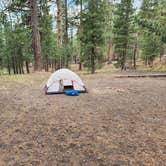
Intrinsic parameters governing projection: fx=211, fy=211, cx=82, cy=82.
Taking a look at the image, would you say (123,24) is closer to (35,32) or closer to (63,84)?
(35,32)

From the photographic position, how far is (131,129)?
3.91 metres

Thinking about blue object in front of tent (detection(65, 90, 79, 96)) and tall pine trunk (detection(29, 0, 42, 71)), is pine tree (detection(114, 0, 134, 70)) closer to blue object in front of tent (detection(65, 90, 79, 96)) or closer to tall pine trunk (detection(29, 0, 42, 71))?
tall pine trunk (detection(29, 0, 42, 71))

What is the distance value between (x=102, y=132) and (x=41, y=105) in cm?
248

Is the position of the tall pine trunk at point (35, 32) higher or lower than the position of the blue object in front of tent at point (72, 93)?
higher

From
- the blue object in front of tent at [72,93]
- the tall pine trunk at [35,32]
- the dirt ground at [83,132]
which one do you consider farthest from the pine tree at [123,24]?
the dirt ground at [83,132]

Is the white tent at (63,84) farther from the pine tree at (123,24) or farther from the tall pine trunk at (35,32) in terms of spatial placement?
the pine tree at (123,24)

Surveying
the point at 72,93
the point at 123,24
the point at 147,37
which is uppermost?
the point at 123,24

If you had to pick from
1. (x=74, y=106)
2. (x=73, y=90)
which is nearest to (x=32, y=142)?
(x=74, y=106)

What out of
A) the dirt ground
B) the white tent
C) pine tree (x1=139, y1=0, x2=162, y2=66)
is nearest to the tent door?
the white tent

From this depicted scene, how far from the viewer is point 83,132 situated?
3783 millimetres

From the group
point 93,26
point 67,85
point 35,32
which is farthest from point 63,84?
point 93,26

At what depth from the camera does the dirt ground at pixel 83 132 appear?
9.41ft

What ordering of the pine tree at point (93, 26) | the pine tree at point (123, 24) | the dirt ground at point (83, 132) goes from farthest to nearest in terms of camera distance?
1. the pine tree at point (123, 24)
2. the pine tree at point (93, 26)
3. the dirt ground at point (83, 132)

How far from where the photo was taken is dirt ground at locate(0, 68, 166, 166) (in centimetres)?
287
